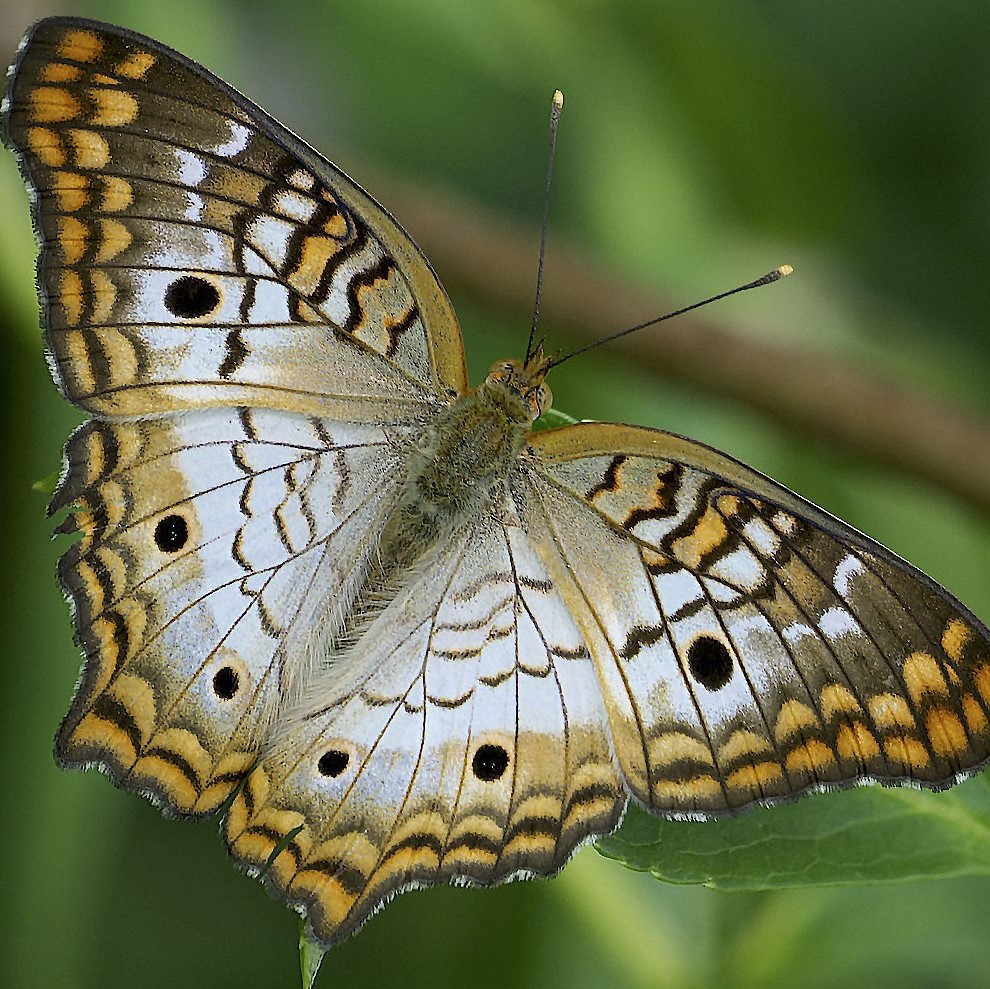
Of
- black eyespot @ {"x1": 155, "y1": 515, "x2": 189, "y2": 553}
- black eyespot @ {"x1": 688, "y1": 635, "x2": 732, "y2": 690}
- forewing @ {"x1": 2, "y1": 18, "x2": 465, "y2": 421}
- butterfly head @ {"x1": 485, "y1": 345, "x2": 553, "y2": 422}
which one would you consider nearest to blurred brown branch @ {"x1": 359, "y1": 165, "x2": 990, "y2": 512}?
butterfly head @ {"x1": 485, "y1": 345, "x2": 553, "y2": 422}

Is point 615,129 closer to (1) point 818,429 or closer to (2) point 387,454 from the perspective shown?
(1) point 818,429

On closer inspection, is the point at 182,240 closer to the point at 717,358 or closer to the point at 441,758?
the point at 441,758

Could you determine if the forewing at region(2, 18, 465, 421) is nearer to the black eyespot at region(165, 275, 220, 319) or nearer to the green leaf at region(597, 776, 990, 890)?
the black eyespot at region(165, 275, 220, 319)

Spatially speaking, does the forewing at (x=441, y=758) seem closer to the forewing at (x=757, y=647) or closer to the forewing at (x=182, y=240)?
the forewing at (x=757, y=647)

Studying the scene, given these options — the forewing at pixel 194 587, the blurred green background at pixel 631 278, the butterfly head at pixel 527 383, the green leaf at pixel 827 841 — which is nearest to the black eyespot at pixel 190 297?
the forewing at pixel 194 587

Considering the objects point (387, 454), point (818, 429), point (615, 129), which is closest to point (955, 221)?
point (615, 129)
